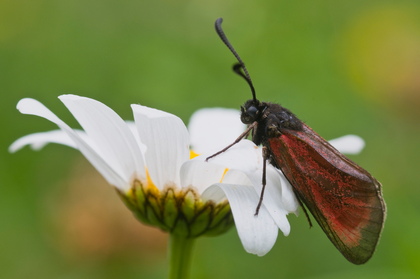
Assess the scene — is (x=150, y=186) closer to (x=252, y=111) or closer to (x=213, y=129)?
(x=252, y=111)

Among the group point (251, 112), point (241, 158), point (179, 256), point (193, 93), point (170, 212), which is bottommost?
point (179, 256)

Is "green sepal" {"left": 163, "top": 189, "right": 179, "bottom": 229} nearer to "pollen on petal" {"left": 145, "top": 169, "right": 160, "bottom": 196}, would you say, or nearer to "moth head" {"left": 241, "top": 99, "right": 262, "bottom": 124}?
"pollen on petal" {"left": 145, "top": 169, "right": 160, "bottom": 196}

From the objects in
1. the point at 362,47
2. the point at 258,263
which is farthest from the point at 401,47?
the point at 258,263

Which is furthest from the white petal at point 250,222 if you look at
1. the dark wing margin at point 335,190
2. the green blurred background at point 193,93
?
the green blurred background at point 193,93

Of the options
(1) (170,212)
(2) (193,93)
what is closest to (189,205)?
(1) (170,212)

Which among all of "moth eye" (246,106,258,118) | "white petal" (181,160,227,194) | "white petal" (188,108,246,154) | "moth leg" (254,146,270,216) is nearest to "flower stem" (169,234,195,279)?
"white petal" (181,160,227,194)

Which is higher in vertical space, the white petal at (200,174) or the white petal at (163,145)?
the white petal at (163,145)

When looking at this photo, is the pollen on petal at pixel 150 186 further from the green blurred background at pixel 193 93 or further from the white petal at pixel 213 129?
the green blurred background at pixel 193 93
